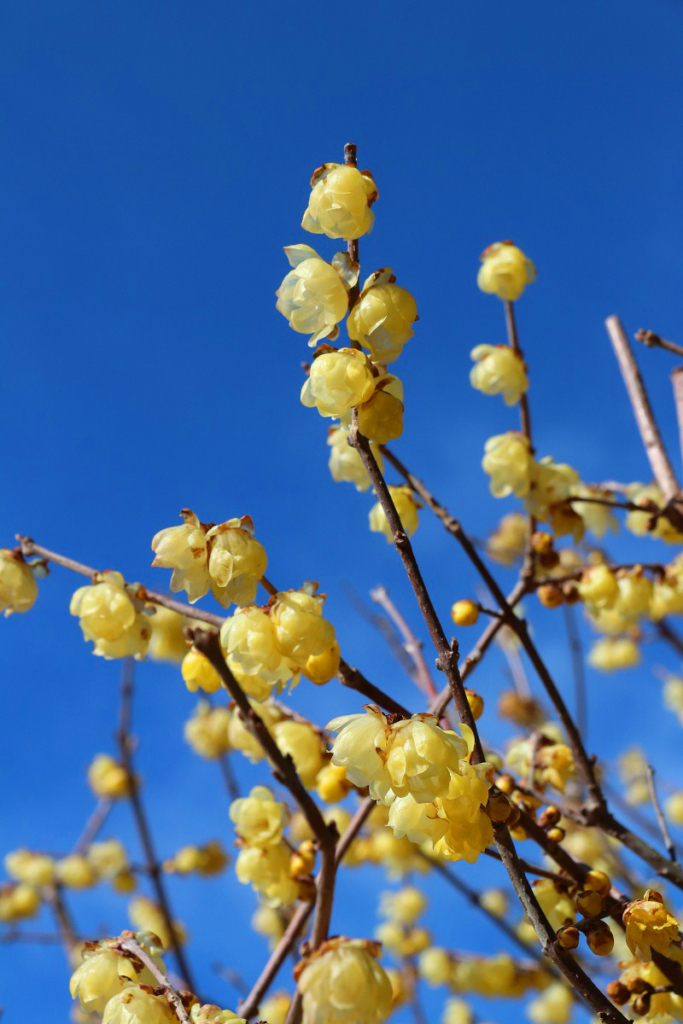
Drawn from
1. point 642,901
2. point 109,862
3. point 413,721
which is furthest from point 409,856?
point 413,721

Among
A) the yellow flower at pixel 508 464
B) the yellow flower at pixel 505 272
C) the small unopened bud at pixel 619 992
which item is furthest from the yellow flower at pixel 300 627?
the yellow flower at pixel 505 272

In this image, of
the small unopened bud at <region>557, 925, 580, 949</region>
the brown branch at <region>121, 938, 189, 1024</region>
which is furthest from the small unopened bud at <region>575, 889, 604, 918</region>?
the brown branch at <region>121, 938, 189, 1024</region>

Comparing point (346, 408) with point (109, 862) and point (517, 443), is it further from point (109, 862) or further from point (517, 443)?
point (109, 862)

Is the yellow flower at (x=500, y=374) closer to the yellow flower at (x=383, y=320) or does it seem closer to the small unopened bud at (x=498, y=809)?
the yellow flower at (x=383, y=320)

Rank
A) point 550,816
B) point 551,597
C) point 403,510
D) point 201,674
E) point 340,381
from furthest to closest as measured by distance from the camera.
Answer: point 551,597, point 403,510, point 201,674, point 550,816, point 340,381

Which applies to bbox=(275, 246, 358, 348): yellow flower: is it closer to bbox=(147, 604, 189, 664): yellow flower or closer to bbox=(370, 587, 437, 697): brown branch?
bbox=(370, 587, 437, 697): brown branch

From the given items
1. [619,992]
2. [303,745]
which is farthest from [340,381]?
[619,992]

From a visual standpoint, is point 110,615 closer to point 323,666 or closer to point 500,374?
point 323,666
